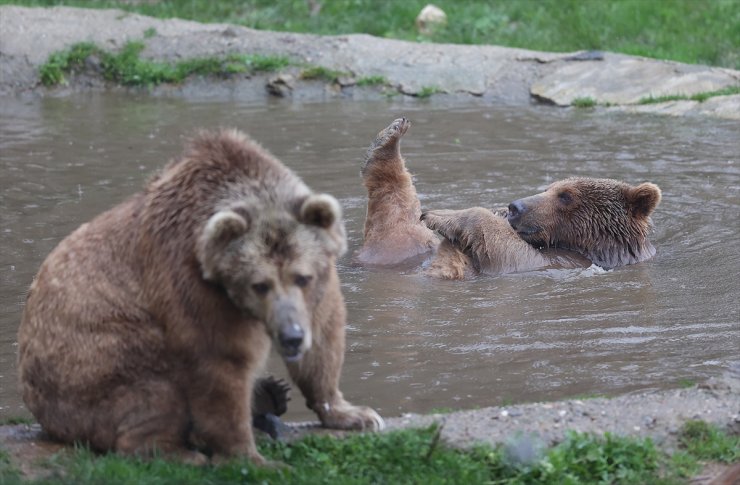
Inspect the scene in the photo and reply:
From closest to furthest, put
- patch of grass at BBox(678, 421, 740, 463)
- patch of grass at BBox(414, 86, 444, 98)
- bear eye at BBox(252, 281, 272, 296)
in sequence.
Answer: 1. bear eye at BBox(252, 281, 272, 296)
2. patch of grass at BBox(678, 421, 740, 463)
3. patch of grass at BBox(414, 86, 444, 98)

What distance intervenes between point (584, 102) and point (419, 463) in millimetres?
11810

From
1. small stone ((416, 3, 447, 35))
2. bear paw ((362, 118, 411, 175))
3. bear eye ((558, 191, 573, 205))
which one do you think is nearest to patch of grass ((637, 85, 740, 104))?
small stone ((416, 3, 447, 35))

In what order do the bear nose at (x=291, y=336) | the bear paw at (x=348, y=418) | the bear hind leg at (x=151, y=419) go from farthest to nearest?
the bear paw at (x=348, y=418), the bear hind leg at (x=151, y=419), the bear nose at (x=291, y=336)

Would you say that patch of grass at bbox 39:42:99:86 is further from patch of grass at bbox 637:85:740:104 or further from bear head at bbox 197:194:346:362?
bear head at bbox 197:194:346:362

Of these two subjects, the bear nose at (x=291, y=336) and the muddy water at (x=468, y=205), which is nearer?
the bear nose at (x=291, y=336)

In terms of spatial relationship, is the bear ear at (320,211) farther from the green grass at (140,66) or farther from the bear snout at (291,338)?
the green grass at (140,66)

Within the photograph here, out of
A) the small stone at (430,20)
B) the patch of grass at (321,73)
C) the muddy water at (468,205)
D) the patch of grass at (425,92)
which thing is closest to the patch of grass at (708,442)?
the muddy water at (468,205)

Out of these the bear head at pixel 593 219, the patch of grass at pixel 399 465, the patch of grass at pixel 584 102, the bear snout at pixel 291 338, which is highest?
the patch of grass at pixel 584 102

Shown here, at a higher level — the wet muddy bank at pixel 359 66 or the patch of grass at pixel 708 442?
the wet muddy bank at pixel 359 66

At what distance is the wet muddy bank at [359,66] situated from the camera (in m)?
16.5

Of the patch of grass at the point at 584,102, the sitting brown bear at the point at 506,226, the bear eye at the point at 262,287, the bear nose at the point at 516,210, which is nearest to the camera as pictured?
the bear eye at the point at 262,287

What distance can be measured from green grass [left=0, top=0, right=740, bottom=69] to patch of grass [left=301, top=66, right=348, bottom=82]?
87.0 inches

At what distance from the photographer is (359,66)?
17.9m

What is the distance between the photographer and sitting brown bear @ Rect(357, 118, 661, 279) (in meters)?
9.65
